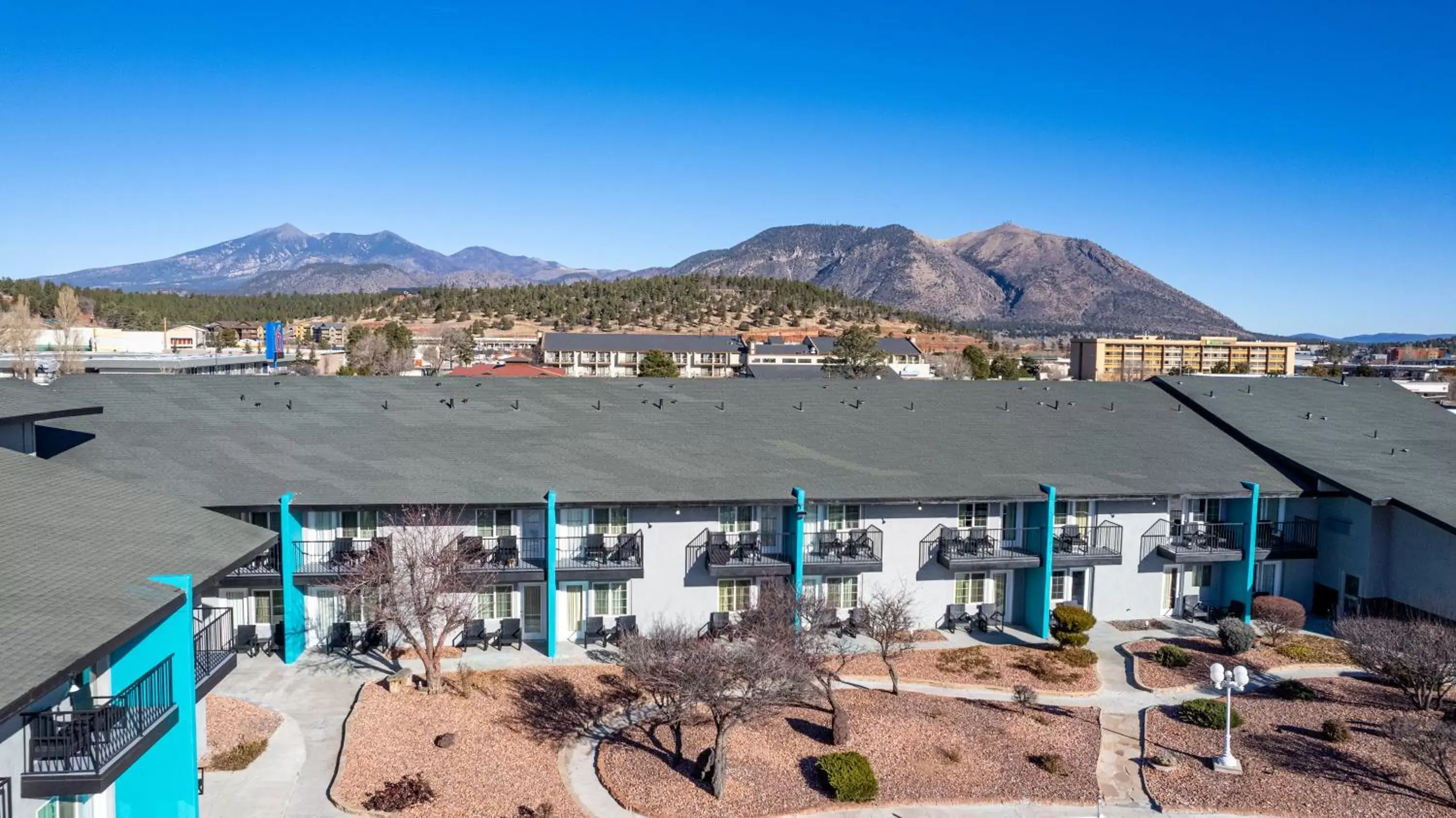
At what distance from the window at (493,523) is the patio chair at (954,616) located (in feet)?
44.1

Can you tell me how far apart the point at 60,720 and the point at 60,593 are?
1892mm

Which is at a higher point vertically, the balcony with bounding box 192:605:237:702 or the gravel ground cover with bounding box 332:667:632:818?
the balcony with bounding box 192:605:237:702

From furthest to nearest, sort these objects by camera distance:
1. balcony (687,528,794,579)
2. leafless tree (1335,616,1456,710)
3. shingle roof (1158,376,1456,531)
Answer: shingle roof (1158,376,1456,531) → balcony (687,528,794,579) → leafless tree (1335,616,1456,710)

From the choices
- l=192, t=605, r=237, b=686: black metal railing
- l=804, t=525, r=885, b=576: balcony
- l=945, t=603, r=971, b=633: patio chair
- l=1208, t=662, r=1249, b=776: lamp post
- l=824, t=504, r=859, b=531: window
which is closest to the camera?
l=192, t=605, r=237, b=686: black metal railing

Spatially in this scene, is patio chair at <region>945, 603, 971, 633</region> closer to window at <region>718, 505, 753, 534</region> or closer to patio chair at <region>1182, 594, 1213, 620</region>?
→ window at <region>718, 505, 753, 534</region>

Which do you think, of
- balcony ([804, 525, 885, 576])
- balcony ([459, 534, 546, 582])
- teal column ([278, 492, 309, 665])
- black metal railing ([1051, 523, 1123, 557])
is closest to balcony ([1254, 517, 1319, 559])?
black metal railing ([1051, 523, 1123, 557])

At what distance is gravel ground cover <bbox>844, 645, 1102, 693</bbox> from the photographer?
2380 centimetres

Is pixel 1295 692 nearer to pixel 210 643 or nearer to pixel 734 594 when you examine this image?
pixel 734 594

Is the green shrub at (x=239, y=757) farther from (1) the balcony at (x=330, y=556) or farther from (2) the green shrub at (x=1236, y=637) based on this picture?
(2) the green shrub at (x=1236, y=637)

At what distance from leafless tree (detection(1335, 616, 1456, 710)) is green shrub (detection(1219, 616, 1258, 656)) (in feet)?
8.81

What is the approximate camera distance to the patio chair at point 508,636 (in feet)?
83.7

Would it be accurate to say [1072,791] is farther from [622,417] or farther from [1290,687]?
[622,417]

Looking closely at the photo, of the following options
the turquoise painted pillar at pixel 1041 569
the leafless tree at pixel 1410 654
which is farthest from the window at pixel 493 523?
the leafless tree at pixel 1410 654

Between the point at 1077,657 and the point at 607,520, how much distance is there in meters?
13.9
